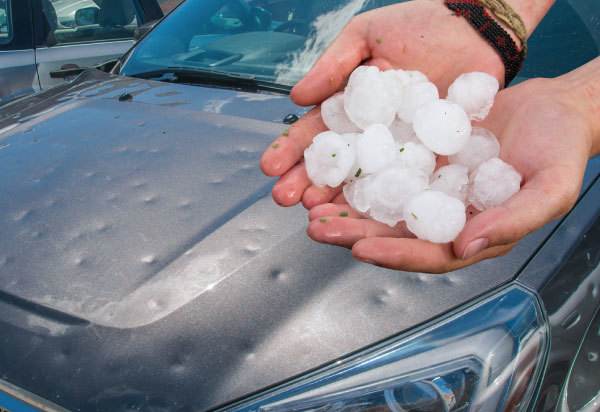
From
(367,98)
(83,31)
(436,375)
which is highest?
(367,98)

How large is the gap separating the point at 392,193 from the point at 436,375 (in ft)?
1.59

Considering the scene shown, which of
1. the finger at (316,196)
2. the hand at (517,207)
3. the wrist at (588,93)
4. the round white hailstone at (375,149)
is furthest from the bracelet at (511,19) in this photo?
the finger at (316,196)

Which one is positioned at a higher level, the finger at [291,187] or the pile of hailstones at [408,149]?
the pile of hailstones at [408,149]

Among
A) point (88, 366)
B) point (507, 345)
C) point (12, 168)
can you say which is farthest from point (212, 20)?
point (507, 345)

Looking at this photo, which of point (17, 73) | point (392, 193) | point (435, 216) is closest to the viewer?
point (435, 216)

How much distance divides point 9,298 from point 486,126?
1438mm

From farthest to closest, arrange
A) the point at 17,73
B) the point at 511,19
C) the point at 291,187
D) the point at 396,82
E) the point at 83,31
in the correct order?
the point at 83,31, the point at 17,73, the point at 511,19, the point at 396,82, the point at 291,187

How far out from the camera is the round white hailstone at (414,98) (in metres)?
1.77

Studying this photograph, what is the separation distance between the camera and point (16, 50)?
3.80 metres

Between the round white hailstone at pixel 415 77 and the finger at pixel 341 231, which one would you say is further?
the round white hailstone at pixel 415 77

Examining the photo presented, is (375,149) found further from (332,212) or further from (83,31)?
(83,31)

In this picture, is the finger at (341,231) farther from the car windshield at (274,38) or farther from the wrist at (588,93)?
the car windshield at (274,38)

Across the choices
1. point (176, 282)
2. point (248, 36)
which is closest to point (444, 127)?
point (176, 282)

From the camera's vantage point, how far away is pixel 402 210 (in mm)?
1525
